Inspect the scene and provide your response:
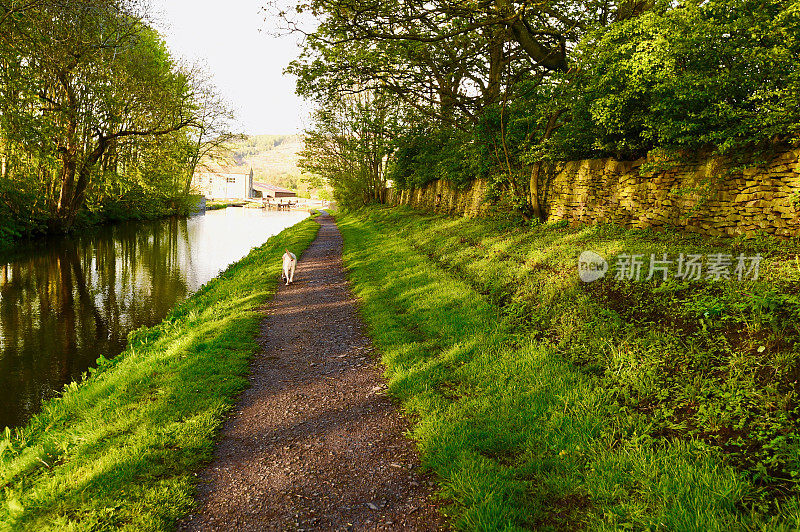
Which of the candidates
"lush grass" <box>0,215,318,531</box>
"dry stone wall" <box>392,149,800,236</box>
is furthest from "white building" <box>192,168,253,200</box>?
"lush grass" <box>0,215,318,531</box>

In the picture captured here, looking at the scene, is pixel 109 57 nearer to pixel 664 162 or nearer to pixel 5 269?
pixel 5 269

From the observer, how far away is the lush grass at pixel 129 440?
3.08 m

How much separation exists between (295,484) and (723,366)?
4.02 meters

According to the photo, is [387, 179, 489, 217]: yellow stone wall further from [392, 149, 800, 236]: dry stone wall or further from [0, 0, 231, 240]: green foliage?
[0, 0, 231, 240]: green foliage

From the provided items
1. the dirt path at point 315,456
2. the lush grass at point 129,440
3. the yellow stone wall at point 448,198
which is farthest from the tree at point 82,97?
the yellow stone wall at point 448,198

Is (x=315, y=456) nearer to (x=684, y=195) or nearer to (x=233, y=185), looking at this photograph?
(x=684, y=195)

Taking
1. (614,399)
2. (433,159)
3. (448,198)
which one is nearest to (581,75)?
(614,399)

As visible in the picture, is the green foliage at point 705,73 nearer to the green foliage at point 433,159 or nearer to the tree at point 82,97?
the green foliage at point 433,159

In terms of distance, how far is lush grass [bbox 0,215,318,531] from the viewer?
3076 millimetres

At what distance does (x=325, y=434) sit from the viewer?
161 inches

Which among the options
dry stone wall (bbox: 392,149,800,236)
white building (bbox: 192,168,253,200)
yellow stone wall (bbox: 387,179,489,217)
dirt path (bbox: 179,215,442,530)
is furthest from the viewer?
white building (bbox: 192,168,253,200)

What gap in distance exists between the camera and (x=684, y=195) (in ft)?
25.8

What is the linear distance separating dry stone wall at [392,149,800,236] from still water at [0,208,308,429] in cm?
1116

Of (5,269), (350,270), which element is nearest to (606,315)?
(350,270)
